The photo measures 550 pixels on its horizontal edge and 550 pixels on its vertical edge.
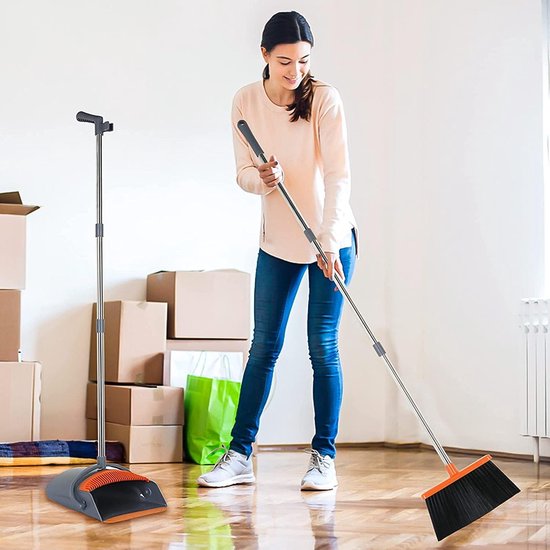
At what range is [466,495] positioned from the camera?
76.7 inches

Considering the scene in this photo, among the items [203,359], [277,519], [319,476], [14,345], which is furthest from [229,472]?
[14,345]

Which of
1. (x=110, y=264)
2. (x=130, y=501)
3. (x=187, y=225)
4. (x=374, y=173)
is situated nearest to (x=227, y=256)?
(x=187, y=225)

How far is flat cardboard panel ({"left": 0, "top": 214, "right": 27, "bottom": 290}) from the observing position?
3.26 metres

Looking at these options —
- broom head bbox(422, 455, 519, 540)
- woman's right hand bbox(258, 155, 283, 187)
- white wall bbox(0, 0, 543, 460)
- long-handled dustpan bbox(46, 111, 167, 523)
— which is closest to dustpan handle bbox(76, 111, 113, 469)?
long-handled dustpan bbox(46, 111, 167, 523)

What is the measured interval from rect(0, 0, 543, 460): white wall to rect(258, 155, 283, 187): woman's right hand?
1.39m

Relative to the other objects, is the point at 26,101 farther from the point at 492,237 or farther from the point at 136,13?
the point at 492,237

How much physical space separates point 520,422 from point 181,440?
122 cm

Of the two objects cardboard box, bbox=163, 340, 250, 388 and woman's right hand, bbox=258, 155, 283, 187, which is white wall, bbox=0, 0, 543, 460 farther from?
woman's right hand, bbox=258, 155, 283, 187

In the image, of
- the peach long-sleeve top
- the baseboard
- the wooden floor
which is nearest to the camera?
the wooden floor

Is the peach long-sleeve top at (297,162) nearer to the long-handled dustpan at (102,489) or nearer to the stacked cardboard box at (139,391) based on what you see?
the long-handled dustpan at (102,489)

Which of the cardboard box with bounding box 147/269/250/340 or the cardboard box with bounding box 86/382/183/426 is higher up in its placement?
the cardboard box with bounding box 147/269/250/340

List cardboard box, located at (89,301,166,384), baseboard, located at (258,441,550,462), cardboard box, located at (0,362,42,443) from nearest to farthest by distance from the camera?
cardboard box, located at (0,362,42,443) < cardboard box, located at (89,301,166,384) < baseboard, located at (258,441,550,462)

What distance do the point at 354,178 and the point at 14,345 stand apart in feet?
5.23

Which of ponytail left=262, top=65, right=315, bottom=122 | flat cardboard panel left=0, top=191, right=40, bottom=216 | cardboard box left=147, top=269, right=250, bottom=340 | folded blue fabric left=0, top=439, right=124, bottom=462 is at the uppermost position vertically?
ponytail left=262, top=65, right=315, bottom=122
